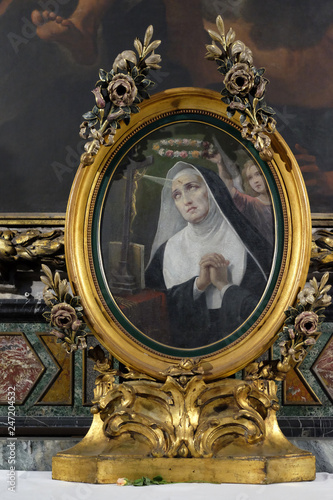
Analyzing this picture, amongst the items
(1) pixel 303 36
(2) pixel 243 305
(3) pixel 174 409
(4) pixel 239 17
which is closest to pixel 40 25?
(4) pixel 239 17

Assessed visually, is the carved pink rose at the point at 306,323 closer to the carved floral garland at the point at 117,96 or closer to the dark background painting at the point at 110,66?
the dark background painting at the point at 110,66

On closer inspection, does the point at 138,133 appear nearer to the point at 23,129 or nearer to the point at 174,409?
the point at 23,129

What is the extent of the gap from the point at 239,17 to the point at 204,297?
60.9 inches

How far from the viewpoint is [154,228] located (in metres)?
3.28

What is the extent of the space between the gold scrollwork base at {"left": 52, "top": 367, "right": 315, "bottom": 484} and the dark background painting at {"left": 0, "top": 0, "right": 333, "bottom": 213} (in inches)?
43.0

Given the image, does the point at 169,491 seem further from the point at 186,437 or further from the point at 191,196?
the point at 191,196

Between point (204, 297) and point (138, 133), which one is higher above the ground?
point (138, 133)

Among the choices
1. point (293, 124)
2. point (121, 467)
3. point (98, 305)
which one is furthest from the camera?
point (293, 124)

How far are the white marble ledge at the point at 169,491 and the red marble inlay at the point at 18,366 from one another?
2.49 ft

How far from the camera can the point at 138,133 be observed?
3320 mm

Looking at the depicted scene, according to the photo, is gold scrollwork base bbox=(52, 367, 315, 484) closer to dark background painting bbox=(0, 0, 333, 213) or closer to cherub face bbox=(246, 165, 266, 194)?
cherub face bbox=(246, 165, 266, 194)

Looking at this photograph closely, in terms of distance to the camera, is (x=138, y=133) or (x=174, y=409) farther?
(x=138, y=133)

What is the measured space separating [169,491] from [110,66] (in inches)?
84.1

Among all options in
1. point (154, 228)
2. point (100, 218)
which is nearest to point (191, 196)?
point (154, 228)
